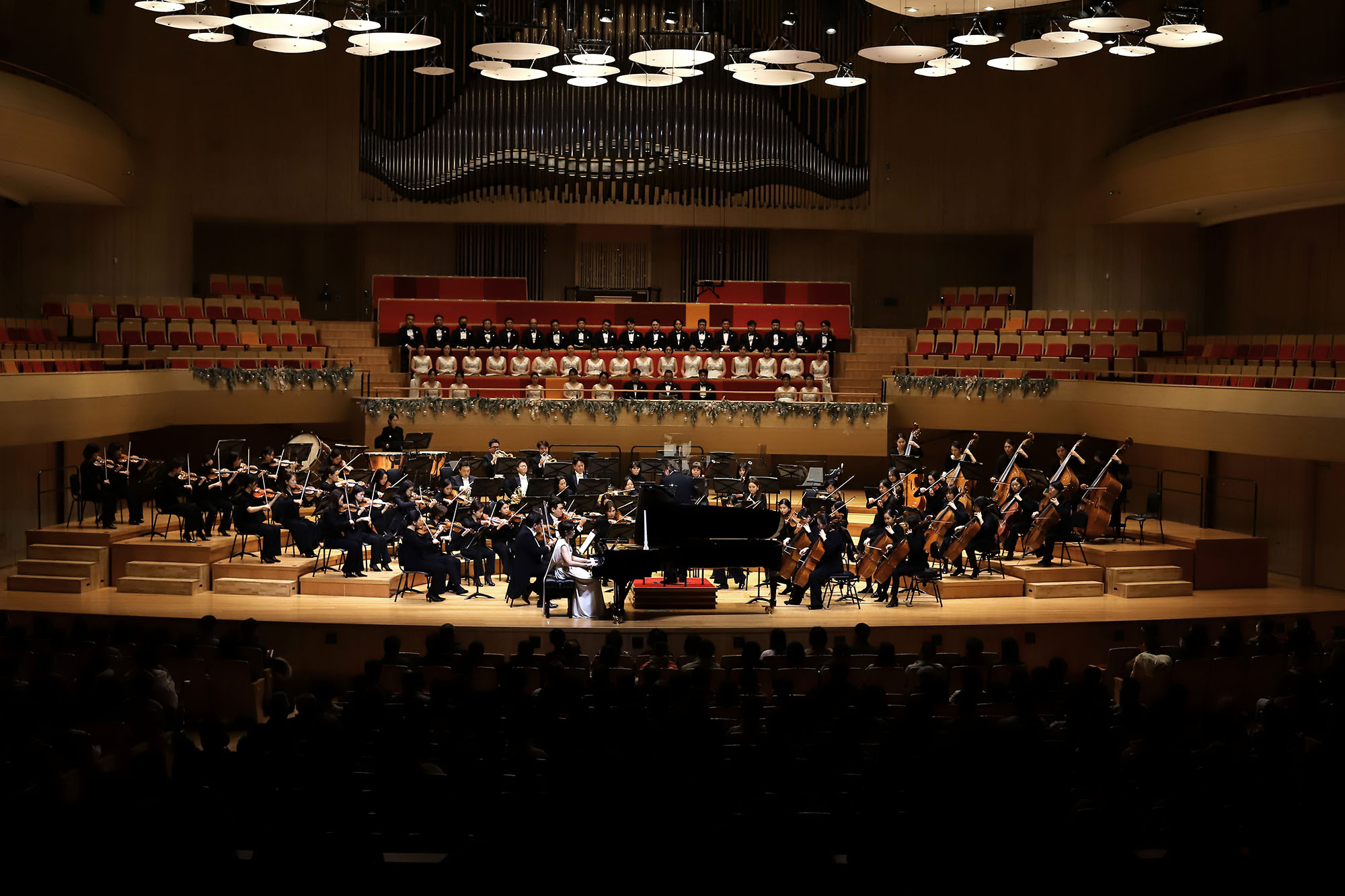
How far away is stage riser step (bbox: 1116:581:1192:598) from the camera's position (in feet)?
39.1

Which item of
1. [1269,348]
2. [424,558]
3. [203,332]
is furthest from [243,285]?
[1269,348]

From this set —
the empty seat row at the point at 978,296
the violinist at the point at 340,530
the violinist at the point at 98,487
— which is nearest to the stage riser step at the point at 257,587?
the violinist at the point at 340,530

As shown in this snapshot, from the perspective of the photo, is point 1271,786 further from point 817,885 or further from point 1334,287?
point 1334,287

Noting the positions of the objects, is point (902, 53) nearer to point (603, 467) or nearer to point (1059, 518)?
point (1059, 518)

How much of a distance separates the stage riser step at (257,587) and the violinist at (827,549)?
4.73m

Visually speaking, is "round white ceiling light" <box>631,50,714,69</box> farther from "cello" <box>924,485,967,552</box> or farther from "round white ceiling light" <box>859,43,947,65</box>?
"cello" <box>924,485,967,552</box>

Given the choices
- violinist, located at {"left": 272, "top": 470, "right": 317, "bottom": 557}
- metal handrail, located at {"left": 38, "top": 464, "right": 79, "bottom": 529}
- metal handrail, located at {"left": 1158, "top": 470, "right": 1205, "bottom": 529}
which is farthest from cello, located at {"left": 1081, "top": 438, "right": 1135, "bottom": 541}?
metal handrail, located at {"left": 38, "top": 464, "right": 79, "bottom": 529}

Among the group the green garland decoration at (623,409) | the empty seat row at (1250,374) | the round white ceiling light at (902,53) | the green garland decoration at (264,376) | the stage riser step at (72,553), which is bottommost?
the stage riser step at (72,553)

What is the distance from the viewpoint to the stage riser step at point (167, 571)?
11.3 meters

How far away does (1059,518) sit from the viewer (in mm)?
11734

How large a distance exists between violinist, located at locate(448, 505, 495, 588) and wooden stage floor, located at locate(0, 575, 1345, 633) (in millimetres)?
331

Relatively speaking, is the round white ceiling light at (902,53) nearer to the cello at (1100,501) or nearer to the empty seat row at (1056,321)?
the cello at (1100,501)

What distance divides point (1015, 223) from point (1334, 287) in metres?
4.98

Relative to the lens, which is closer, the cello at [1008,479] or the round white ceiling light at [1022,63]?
the cello at [1008,479]
